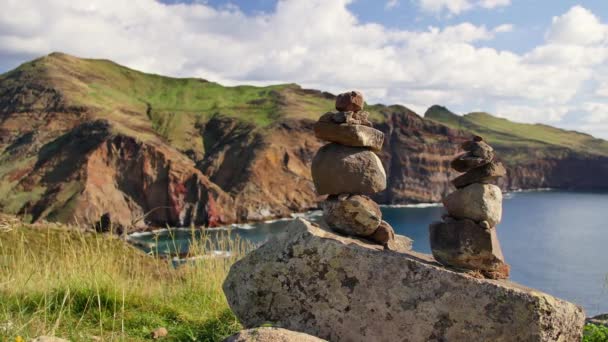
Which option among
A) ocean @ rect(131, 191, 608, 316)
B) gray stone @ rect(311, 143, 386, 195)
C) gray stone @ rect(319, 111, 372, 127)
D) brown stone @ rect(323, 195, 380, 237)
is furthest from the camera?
ocean @ rect(131, 191, 608, 316)

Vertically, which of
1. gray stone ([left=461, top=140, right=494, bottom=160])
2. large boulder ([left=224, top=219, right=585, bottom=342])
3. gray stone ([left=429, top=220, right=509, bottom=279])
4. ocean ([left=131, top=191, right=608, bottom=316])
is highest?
gray stone ([left=461, top=140, right=494, bottom=160])

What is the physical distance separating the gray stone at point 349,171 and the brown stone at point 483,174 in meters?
1.25

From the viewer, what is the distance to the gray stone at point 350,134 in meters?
8.32

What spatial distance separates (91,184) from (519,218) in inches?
3175

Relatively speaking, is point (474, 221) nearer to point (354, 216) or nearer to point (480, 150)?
point (480, 150)

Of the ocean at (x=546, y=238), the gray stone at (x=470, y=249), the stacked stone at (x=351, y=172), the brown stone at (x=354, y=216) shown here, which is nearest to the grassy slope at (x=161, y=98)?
the ocean at (x=546, y=238)

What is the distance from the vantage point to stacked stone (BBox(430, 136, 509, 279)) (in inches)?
291

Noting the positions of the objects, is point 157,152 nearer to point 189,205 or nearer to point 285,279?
point 189,205

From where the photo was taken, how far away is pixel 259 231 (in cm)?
8538

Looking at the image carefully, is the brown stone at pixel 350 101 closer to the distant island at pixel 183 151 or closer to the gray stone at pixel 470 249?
the gray stone at pixel 470 249

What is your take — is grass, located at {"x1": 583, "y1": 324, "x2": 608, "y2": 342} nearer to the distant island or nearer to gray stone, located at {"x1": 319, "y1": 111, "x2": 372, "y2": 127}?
gray stone, located at {"x1": 319, "y1": 111, "x2": 372, "y2": 127}

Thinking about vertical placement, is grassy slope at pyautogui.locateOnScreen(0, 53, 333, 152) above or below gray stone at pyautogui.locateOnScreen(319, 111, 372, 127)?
above

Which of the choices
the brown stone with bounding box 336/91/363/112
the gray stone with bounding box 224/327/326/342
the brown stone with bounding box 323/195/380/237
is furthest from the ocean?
the gray stone with bounding box 224/327/326/342

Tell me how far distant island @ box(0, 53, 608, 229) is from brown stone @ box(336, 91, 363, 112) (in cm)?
6412
